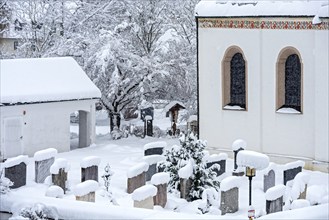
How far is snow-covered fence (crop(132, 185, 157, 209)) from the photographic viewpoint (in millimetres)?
15168

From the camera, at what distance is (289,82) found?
71.1 ft

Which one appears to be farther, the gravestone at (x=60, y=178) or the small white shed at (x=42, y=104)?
the small white shed at (x=42, y=104)

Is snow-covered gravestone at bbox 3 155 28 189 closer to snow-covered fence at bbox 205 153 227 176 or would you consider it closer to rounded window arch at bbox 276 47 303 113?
snow-covered fence at bbox 205 153 227 176

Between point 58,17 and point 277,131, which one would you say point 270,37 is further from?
point 58,17

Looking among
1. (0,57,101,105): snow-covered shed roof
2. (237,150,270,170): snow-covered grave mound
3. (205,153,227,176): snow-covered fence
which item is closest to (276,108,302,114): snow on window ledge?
(205,153,227,176): snow-covered fence

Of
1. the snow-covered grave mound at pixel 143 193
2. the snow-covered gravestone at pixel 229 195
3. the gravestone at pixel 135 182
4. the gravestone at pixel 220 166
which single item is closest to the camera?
the snow-covered grave mound at pixel 143 193

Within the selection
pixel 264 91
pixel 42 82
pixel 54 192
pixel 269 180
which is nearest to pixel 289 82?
pixel 264 91

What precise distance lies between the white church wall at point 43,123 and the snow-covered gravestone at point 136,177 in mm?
6217

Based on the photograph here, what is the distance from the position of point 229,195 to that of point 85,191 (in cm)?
308

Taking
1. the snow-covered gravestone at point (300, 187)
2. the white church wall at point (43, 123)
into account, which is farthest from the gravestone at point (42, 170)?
the snow-covered gravestone at point (300, 187)

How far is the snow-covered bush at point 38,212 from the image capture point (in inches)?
453

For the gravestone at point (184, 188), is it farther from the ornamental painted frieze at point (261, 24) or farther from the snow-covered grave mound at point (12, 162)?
the ornamental painted frieze at point (261, 24)

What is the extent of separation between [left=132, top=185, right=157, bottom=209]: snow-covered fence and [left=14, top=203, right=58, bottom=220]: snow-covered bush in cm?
352

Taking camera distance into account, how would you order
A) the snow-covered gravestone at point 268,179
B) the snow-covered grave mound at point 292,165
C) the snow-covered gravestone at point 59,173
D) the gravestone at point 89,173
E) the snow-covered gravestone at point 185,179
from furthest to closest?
1. the snow-covered grave mound at point 292,165
2. the gravestone at point 89,173
3. the snow-covered gravestone at point 59,173
4. the snow-covered gravestone at point 268,179
5. the snow-covered gravestone at point 185,179
